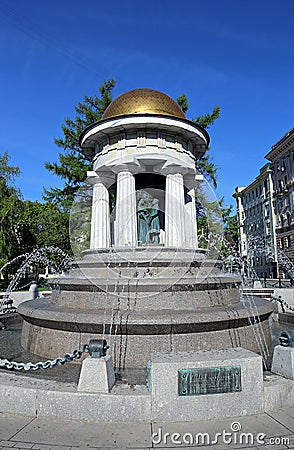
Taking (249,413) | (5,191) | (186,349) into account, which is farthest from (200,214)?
(249,413)

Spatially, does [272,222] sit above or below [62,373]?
above

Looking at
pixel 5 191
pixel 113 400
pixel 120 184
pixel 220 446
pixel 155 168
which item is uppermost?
pixel 5 191

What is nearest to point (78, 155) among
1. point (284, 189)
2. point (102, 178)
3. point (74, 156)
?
point (74, 156)

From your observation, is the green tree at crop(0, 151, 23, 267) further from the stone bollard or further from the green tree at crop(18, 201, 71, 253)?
the stone bollard

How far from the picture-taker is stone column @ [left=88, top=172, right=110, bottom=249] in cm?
1477

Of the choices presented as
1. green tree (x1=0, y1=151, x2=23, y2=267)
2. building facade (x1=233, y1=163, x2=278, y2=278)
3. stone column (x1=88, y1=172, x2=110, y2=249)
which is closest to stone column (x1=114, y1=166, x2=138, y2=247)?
stone column (x1=88, y1=172, x2=110, y2=249)

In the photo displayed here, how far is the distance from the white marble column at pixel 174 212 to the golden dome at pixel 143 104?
9.79 ft

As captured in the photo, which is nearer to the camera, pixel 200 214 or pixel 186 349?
pixel 186 349

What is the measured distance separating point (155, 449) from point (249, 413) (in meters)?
1.47

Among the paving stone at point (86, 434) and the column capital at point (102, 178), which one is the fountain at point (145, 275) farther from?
the paving stone at point (86, 434)

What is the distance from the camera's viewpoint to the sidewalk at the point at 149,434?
373 centimetres

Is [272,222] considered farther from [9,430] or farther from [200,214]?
[9,430]

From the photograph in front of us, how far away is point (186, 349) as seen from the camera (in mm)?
6867

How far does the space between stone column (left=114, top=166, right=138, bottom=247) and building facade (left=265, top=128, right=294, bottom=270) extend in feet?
139
